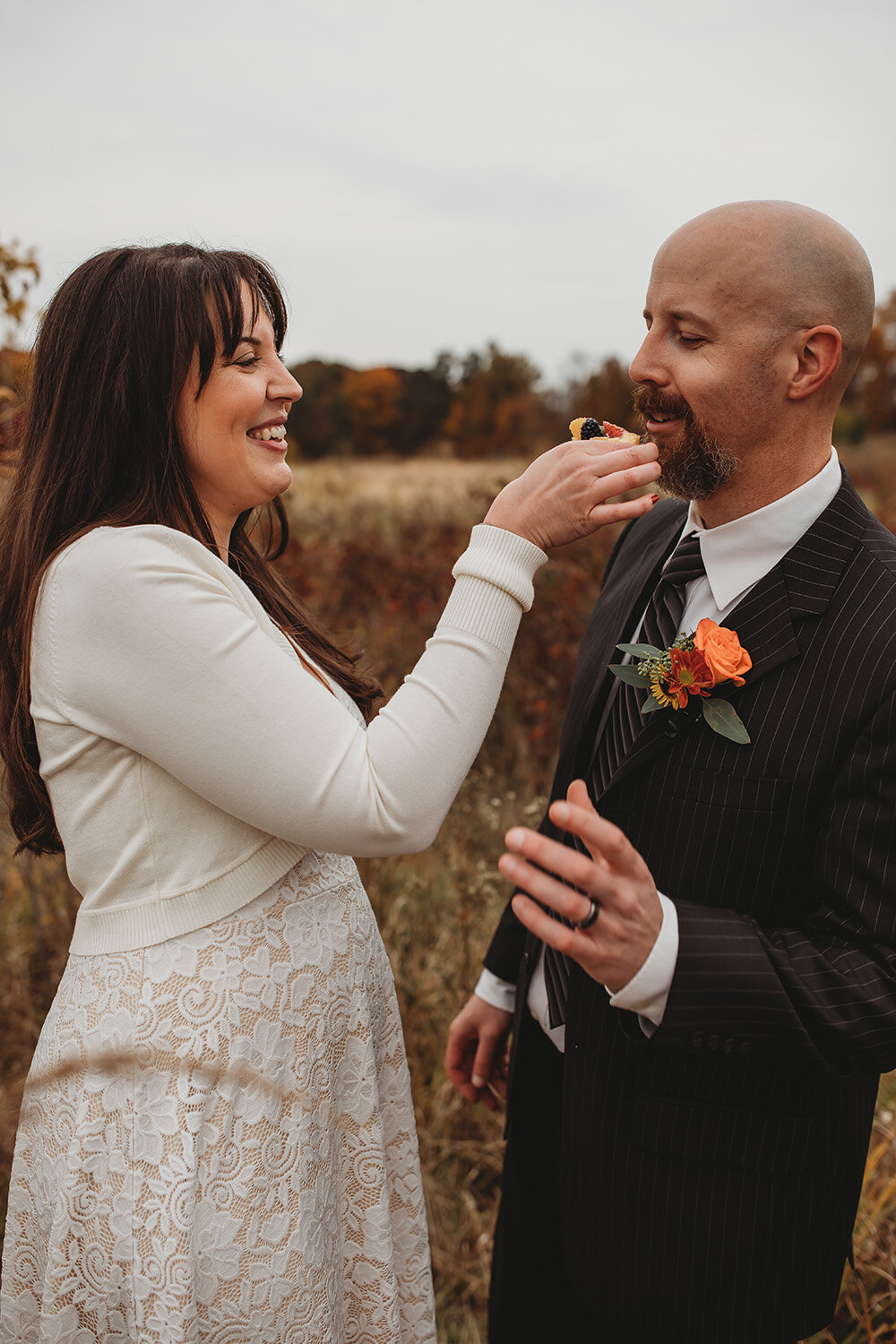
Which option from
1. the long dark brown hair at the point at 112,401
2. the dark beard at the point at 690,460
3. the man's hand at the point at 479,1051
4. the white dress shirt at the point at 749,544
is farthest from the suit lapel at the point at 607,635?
the long dark brown hair at the point at 112,401

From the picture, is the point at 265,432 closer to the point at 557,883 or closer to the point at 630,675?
the point at 630,675

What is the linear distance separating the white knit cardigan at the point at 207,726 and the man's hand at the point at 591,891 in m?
0.26

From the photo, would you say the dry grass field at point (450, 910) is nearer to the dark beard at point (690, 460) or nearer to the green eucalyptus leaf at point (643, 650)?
the green eucalyptus leaf at point (643, 650)

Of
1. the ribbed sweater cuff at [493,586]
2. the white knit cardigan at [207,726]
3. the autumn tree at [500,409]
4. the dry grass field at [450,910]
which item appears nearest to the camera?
the white knit cardigan at [207,726]

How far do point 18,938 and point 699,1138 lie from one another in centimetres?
324

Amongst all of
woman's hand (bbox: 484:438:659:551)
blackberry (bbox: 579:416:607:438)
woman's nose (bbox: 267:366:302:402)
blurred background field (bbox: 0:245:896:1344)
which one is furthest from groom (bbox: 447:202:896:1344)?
blurred background field (bbox: 0:245:896:1344)

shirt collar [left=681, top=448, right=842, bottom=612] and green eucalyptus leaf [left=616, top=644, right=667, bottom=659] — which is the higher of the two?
shirt collar [left=681, top=448, right=842, bottom=612]

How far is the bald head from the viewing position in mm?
1772

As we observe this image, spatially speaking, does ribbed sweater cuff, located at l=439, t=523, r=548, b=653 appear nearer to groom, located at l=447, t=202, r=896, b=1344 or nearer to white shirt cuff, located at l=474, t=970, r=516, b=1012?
groom, located at l=447, t=202, r=896, b=1344

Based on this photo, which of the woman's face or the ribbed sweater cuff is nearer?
the ribbed sweater cuff

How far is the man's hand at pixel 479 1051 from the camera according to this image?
2.52 meters

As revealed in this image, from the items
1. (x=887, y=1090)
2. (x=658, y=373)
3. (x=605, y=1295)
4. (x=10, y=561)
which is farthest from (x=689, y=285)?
(x=887, y=1090)

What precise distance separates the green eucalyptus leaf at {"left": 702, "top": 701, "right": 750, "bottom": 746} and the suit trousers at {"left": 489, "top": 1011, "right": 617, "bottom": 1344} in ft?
3.58

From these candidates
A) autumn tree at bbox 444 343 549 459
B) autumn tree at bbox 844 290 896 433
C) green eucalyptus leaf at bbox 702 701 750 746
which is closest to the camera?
green eucalyptus leaf at bbox 702 701 750 746
